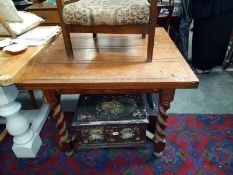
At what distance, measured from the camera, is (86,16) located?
3.07 ft

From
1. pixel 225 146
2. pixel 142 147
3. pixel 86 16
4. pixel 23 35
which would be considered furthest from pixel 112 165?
pixel 23 35

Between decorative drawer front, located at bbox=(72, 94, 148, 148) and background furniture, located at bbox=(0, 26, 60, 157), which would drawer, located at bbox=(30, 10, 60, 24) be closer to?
background furniture, located at bbox=(0, 26, 60, 157)

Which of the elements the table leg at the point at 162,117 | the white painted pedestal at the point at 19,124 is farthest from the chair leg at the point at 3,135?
the table leg at the point at 162,117

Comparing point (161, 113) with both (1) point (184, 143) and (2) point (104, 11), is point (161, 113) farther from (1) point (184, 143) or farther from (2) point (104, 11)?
(2) point (104, 11)

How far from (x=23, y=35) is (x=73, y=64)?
604mm

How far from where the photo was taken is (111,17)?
3.04 ft

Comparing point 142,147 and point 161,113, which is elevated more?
point 161,113

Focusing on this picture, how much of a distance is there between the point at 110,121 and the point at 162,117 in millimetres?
284

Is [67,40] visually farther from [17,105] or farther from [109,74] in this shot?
[17,105]

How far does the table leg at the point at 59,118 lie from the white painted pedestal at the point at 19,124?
0.66 feet

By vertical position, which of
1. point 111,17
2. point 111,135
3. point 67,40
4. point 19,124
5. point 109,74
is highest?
point 111,17

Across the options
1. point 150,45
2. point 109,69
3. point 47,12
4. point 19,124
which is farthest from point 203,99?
point 47,12

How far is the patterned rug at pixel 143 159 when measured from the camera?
44.9 inches

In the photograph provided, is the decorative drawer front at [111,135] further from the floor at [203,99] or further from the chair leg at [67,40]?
the floor at [203,99]
